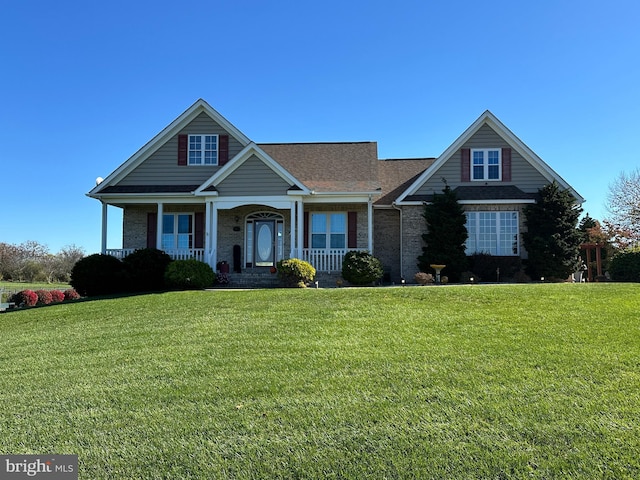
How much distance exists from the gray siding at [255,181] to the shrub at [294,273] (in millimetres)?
3123

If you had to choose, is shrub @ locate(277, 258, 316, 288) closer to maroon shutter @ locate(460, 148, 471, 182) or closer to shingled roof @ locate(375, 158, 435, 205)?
shingled roof @ locate(375, 158, 435, 205)

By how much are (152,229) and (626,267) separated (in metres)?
19.7

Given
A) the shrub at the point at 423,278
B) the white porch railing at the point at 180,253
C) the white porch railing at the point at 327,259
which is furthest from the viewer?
the white porch railing at the point at 180,253

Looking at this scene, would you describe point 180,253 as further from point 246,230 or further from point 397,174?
point 397,174

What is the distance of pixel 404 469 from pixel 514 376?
8.68ft

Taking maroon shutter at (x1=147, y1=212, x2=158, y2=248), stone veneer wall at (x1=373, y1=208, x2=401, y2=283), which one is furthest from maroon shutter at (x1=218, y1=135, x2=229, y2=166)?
stone veneer wall at (x1=373, y1=208, x2=401, y2=283)

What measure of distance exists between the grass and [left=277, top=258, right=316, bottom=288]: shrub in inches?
249

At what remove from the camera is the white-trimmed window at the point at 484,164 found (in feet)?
66.8

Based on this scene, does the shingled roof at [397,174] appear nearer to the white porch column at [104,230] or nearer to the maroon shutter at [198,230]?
the maroon shutter at [198,230]

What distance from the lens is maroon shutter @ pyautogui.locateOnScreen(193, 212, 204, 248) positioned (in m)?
20.9

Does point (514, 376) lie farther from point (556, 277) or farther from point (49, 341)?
point (556, 277)

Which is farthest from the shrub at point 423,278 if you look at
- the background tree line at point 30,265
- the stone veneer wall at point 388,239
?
the background tree line at point 30,265

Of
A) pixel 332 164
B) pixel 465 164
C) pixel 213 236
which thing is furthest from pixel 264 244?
pixel 465 164

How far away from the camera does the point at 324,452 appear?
450 cm
